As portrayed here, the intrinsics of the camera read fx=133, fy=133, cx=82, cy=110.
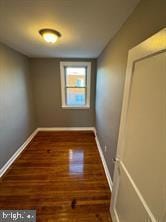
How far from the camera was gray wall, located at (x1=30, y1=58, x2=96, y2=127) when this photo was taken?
157 inches

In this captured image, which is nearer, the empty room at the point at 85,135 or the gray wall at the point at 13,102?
the empty room at the point at 85,135

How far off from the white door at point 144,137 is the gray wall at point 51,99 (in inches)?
120

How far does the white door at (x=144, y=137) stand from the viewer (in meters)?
0.76

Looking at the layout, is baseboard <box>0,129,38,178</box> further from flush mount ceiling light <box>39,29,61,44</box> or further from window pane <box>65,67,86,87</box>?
flush mount ceiling light <box>39,29,61,44</box>

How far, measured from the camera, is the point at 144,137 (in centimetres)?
95

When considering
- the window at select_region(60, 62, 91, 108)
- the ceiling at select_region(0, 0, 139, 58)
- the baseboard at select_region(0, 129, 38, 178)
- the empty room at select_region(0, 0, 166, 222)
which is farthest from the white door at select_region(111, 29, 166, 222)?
the window at select_region(60, 62, 91, 108)

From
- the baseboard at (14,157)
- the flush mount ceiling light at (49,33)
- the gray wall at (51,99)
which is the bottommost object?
the baseboard at (14,157)

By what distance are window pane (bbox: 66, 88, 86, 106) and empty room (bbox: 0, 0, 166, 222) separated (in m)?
0.24

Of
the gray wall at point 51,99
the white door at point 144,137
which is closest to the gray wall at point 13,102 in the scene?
the gray wall at point 51,99

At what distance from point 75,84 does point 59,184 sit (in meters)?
2.89

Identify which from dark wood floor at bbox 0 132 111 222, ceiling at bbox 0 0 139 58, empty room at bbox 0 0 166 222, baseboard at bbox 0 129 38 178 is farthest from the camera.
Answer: baseboard at bbox 0 129 38 178

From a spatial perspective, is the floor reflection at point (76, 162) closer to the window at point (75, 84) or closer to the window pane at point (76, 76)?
the window at point (75, 84)

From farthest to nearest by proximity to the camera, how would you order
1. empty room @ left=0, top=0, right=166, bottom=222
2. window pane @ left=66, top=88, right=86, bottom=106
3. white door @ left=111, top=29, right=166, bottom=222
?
window pane @ left=66, top=88, right=86, bottom=106 → empty room @ left=0, top=0, right=166, bottom=222 → white door @ left=111, top=29, right=166, bottom=222

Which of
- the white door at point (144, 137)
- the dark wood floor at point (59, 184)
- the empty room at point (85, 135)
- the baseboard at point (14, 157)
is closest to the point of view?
the white door at point (144, 137)
